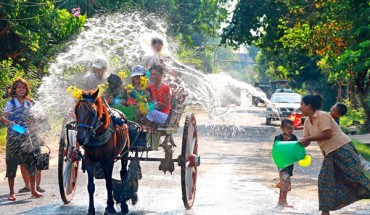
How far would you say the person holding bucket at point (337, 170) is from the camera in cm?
1002

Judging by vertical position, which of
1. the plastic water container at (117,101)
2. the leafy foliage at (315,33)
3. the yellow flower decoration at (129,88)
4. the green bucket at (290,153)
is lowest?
the green bucket at (290,153)

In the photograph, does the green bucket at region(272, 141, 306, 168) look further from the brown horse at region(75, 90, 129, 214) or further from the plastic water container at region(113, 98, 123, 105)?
the plastic water container at region(113, 98, 123, 105)

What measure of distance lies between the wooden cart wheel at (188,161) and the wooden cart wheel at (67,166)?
155 cm

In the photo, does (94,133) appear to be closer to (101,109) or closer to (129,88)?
(101,109)

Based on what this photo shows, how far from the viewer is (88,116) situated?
32.7 ft

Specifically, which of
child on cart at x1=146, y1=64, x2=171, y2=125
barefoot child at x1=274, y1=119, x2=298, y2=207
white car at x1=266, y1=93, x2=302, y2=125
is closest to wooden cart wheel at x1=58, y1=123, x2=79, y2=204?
child on cart at x1=146, y1=64, x2=171, y2=125

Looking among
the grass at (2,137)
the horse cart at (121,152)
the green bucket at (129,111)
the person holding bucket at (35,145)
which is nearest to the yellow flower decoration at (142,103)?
the green bucket at (129,111)

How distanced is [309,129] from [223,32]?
31163 mm

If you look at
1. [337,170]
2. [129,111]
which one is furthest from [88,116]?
[337,170]

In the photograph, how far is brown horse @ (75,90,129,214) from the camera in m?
9.92

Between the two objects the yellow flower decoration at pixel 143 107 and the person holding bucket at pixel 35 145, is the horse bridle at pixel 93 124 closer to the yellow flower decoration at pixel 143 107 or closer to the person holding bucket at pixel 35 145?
the yellow flower decoration at pixel 143 107

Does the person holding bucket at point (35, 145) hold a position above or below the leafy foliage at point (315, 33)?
below

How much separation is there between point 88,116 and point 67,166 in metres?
2.04

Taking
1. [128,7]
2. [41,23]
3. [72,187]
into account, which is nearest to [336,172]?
[72,187]
